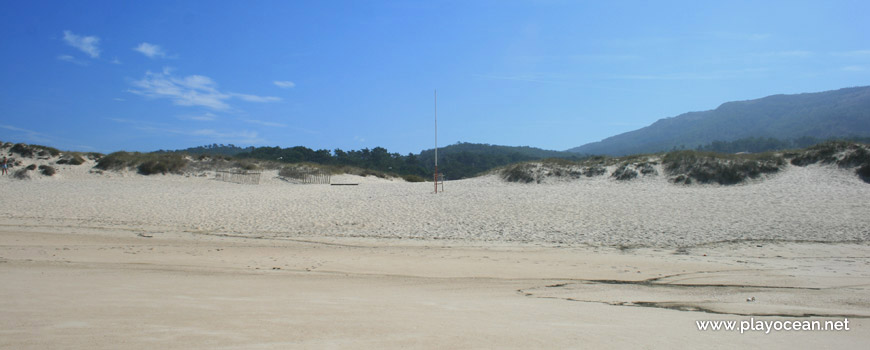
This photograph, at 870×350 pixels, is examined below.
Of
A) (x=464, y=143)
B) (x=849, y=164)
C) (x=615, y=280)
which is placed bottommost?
(x=615, y=280)

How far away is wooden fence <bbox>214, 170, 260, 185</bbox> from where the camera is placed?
104 ft

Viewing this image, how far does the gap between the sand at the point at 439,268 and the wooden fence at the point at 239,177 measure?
A: 1011cm

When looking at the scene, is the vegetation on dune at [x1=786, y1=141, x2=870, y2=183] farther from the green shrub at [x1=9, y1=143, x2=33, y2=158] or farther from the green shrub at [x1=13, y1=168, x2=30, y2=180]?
the green shrub at [x1=9, y1=143, x2=33, y2=158]

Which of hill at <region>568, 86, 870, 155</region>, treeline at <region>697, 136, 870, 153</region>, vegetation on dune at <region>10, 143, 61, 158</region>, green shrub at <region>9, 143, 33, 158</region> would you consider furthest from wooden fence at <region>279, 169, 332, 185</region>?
hill at <region>568, 86, 870, 155</region>

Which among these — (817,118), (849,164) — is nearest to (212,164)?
(849,164)

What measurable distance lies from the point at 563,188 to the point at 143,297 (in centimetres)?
2148

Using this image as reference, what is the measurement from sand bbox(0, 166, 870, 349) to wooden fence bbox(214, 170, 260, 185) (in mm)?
10110

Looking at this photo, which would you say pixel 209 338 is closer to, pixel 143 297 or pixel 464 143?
pixel 143 297

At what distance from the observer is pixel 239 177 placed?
32.0 metres

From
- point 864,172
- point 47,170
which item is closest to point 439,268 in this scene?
point 864,172

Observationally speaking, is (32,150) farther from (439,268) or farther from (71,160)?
(439,268)

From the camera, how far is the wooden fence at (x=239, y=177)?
31562 mm

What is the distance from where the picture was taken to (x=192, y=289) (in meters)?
5.58

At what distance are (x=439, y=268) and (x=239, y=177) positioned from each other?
27.8 metres
